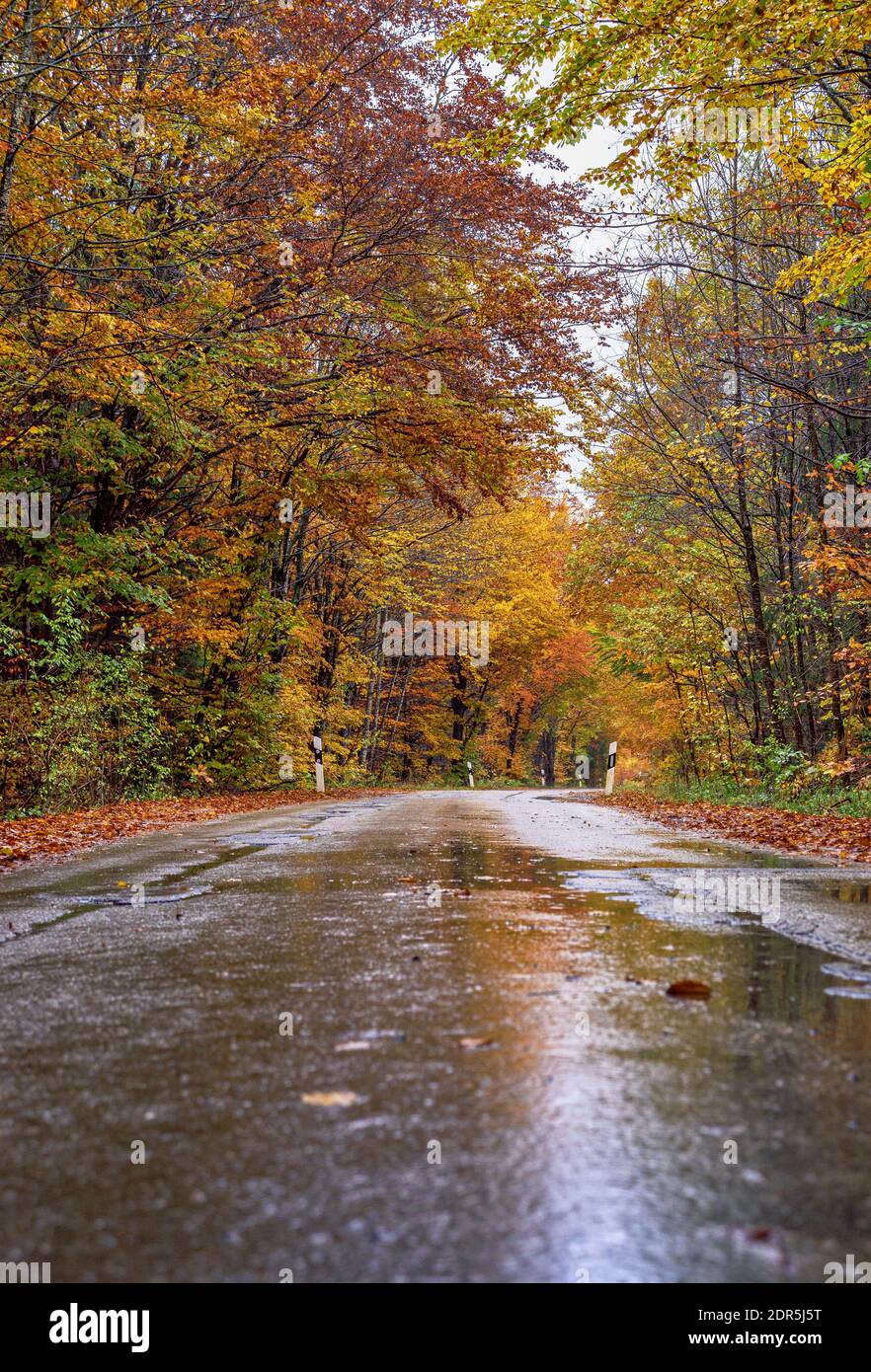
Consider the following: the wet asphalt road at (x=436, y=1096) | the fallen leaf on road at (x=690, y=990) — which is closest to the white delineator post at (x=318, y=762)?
the wet asphalt road at (x=436, y=1096)

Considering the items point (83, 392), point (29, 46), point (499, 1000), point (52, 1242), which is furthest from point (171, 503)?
point (52, 1242)

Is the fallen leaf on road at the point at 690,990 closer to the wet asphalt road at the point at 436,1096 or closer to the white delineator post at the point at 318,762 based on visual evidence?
the wet asphalt road at the point at 436,1096

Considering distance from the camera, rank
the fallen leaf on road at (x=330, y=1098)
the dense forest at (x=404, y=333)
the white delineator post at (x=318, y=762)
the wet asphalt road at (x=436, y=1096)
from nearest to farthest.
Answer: the wet asphalt road at (x=436, y=1096)
the fallen leaf on road at (x=330, y=1098)
the dense forest at (x=404, y=333)
the white delineator post at (x=318, y=762)

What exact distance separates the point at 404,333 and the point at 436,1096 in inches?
535

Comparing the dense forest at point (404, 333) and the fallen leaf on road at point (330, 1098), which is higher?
the dense forest at point (404, 333)

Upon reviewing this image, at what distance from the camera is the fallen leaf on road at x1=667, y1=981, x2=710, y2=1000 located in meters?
3.28

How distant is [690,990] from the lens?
3.31m

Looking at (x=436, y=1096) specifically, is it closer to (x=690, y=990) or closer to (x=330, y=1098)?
A: (x=330, y=1098)

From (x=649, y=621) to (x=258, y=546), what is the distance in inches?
310

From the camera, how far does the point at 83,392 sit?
41.0 feet

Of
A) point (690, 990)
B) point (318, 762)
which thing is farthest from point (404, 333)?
point (690, 990)

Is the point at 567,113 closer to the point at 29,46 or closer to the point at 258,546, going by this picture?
the point at 29,46

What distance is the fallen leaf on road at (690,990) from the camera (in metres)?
3.28
